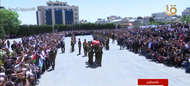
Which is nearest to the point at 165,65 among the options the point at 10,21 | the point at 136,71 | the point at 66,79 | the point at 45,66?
the point at 136,71

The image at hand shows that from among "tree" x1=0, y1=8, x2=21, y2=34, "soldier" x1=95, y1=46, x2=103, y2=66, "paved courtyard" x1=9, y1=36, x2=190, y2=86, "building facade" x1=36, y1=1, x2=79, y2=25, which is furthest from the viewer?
"building facade" x1=36, y1=1, x2=79, y2=25

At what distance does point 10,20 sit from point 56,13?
47117 mm

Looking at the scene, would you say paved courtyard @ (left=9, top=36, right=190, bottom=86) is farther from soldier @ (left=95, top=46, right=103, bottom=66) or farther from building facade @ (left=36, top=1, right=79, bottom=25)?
building facade @ (left=36, top=1, right=79, bottom=25)

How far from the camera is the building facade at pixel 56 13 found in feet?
331

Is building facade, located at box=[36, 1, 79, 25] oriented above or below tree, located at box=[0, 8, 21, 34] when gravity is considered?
above

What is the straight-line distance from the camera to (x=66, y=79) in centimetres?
921

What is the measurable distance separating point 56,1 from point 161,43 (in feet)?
319

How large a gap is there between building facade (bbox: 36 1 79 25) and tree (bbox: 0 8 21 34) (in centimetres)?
4158

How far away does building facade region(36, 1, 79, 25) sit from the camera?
101m

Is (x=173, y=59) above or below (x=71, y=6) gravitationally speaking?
below

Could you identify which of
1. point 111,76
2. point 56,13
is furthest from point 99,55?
point 56,13

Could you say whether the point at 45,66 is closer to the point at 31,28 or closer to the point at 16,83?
the point at 16,83

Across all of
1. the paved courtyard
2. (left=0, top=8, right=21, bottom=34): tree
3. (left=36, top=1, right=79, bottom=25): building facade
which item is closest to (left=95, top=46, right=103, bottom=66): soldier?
the paved courtyard

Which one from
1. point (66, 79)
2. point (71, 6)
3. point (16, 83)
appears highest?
point (71, 6)
